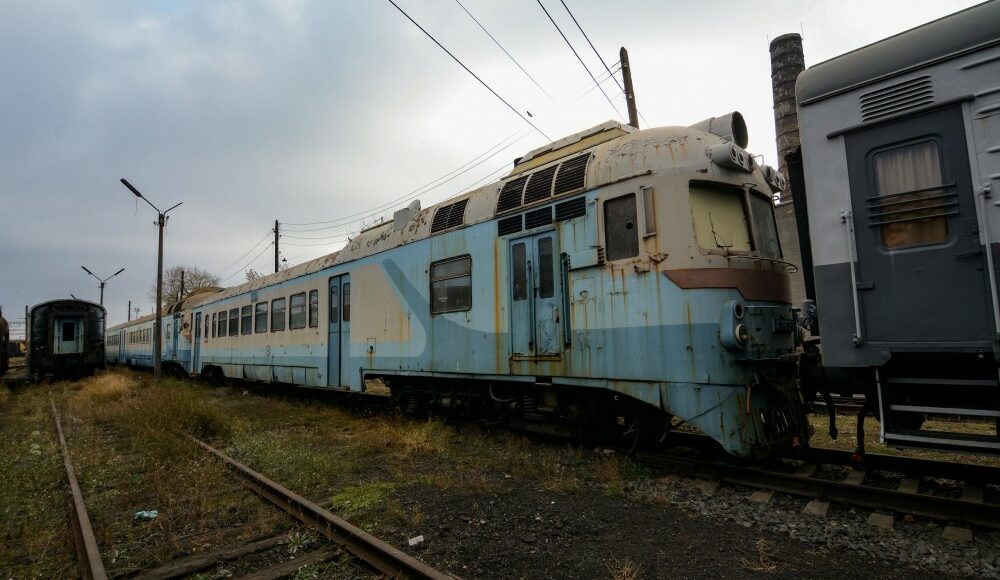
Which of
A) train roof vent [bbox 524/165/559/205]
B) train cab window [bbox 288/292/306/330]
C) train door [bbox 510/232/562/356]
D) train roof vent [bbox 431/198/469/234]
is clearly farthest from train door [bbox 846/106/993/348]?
train cab window [bbox 288/292/306/330]

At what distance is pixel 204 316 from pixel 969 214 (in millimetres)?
20512

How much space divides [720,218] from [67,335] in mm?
25514

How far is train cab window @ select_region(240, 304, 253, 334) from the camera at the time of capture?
48.2 feet

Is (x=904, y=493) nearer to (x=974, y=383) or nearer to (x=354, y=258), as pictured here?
(x=974, y=383)

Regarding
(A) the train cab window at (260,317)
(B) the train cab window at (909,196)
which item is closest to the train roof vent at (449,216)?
(B) the train cab window at (909,196)

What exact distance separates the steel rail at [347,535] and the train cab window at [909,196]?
410 cm

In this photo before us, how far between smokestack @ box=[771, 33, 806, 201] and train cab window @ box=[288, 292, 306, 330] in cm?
2393

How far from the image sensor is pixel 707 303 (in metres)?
5.09

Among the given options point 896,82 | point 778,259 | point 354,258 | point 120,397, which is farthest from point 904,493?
point 120,397

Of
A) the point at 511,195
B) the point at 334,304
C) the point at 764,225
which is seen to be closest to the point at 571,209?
the point at 511,195

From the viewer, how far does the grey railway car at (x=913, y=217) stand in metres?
3.65

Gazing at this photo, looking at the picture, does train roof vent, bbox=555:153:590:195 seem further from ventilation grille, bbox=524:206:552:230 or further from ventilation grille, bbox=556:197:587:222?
ventilation grille, bbox=524:206:552:230

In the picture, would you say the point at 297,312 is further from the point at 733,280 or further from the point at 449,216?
the point at 733,280

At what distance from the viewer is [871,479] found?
4934 millimetres
